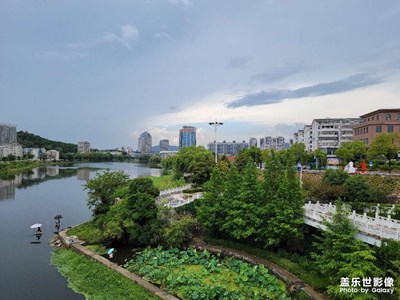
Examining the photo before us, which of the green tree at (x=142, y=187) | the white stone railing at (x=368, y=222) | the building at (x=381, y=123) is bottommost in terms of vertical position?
the white stone railing at (x=368, y=222)

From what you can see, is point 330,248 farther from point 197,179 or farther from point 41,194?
point 41,194

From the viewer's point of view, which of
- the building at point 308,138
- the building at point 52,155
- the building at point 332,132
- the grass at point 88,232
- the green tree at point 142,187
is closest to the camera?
the grass at point 88,232

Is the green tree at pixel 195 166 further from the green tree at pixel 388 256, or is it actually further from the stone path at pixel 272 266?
the green tree at pixel 388 256

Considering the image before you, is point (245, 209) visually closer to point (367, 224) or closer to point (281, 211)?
point (281, 211)

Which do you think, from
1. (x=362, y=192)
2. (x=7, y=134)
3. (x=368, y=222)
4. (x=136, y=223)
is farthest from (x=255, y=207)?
(x=7, y=134)

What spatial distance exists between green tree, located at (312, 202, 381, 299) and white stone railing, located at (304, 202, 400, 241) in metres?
0.82

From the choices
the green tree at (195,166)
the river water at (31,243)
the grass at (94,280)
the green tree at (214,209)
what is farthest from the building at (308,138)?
the grass at (94,280)

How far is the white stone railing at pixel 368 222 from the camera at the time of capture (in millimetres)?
13275

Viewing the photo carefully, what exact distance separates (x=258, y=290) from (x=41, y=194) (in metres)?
39.0

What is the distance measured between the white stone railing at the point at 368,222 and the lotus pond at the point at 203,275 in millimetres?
3975

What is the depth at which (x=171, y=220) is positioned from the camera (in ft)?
69.9

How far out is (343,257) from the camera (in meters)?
12.4

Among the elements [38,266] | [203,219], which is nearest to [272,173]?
[203,219]

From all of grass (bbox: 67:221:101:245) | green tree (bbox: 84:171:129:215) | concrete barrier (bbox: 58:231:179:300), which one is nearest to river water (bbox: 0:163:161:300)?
concrete barrier (bbox: 58:231:179:300)
